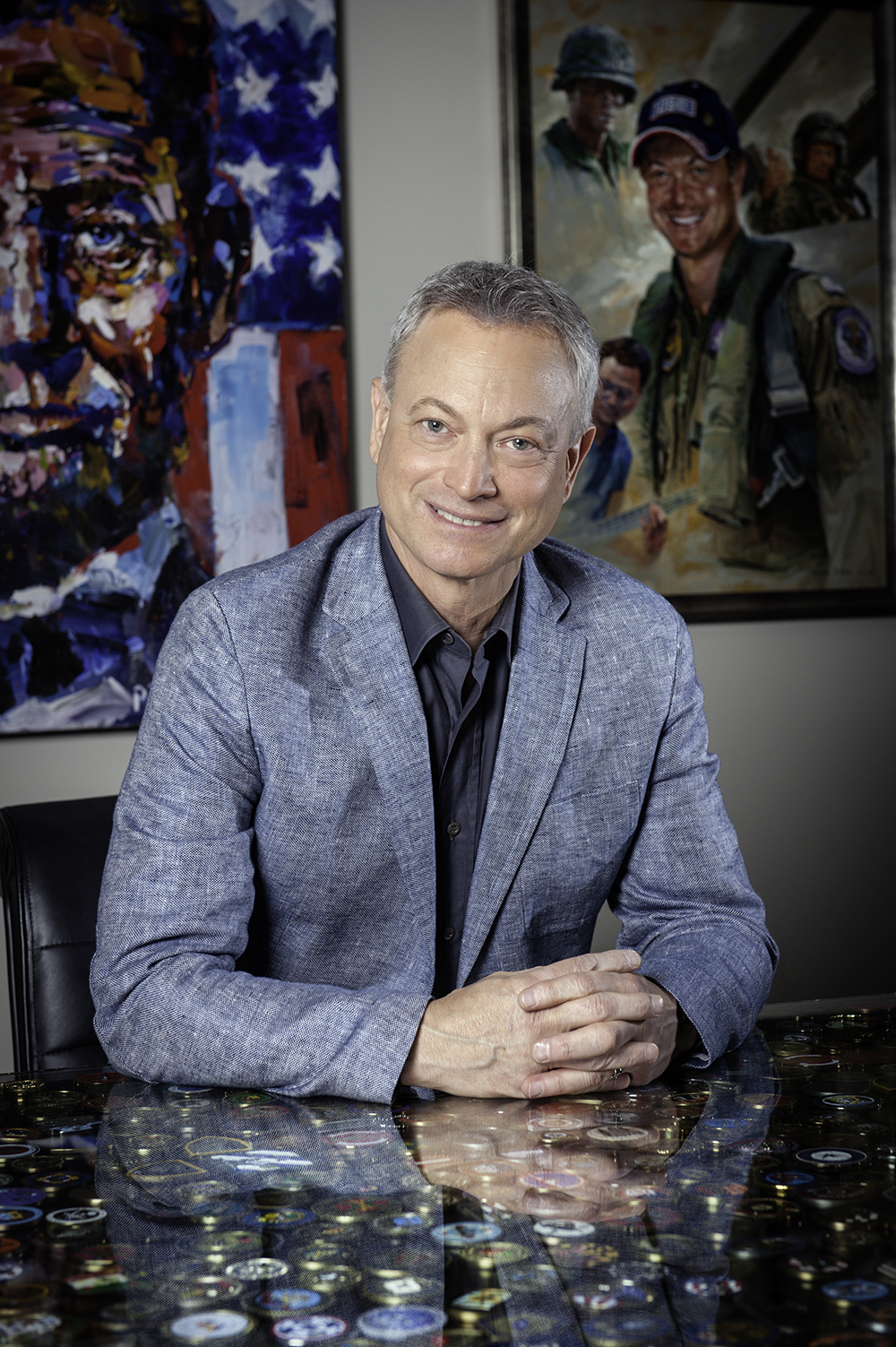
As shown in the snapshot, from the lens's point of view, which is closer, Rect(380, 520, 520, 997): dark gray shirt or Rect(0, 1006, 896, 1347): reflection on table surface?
Rect(0, 1006, 896, 1347): reflection on table surface

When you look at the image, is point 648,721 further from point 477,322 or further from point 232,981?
point 232,981

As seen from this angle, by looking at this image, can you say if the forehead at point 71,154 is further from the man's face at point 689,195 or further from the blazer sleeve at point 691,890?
the blazer sleeve at point 691,890

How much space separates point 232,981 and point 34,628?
1.63 meters

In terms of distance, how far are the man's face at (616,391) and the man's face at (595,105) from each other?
559mm

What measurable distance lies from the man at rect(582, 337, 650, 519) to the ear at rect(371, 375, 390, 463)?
56.5 inches

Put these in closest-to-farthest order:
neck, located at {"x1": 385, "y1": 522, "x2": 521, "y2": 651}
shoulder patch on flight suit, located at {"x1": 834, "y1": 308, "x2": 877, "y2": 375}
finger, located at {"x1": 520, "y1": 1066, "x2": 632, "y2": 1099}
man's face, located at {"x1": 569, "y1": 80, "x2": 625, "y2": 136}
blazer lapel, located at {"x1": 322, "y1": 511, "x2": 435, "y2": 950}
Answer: finger, located at {"x1": 520, "y1": 1066, "x2": 632, "y2": 1099} < blazer lapel, located at {"x1": 322, "y1": 511, "x2": 435, "y2": 950} < neck, located at {"x1": 385, "y1": 522, "x2": 521, "y2": 651} < man's face, located at {"x1": 569, "y1": 80, "x2": 625, "y2": 136} < shoulder patch on flight suit, located at {"x1": 834, "y1": 308, "x2": 877, "y2": 375}

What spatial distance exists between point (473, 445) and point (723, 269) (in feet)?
6.22

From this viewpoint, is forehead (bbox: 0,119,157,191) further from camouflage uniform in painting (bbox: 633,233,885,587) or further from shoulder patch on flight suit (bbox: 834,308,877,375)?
shoulder patch on flight suit (bbox: 834,308,877,375)

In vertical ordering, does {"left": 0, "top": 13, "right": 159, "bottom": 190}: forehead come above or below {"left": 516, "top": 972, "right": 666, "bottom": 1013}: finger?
above

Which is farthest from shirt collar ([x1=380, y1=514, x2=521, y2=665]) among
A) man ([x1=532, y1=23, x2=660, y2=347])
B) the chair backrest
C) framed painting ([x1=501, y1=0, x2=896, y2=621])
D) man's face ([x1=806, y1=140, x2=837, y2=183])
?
man's face ([x1=806, y1=140, x2=837, y2=183])

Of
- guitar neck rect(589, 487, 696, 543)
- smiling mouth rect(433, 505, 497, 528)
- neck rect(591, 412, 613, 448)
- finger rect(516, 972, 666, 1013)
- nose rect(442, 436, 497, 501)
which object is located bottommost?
finger rect(516, 972, 666, 1013)

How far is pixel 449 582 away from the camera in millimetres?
1609

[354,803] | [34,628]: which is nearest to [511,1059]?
[354,803]

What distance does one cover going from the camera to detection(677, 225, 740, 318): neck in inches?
122
